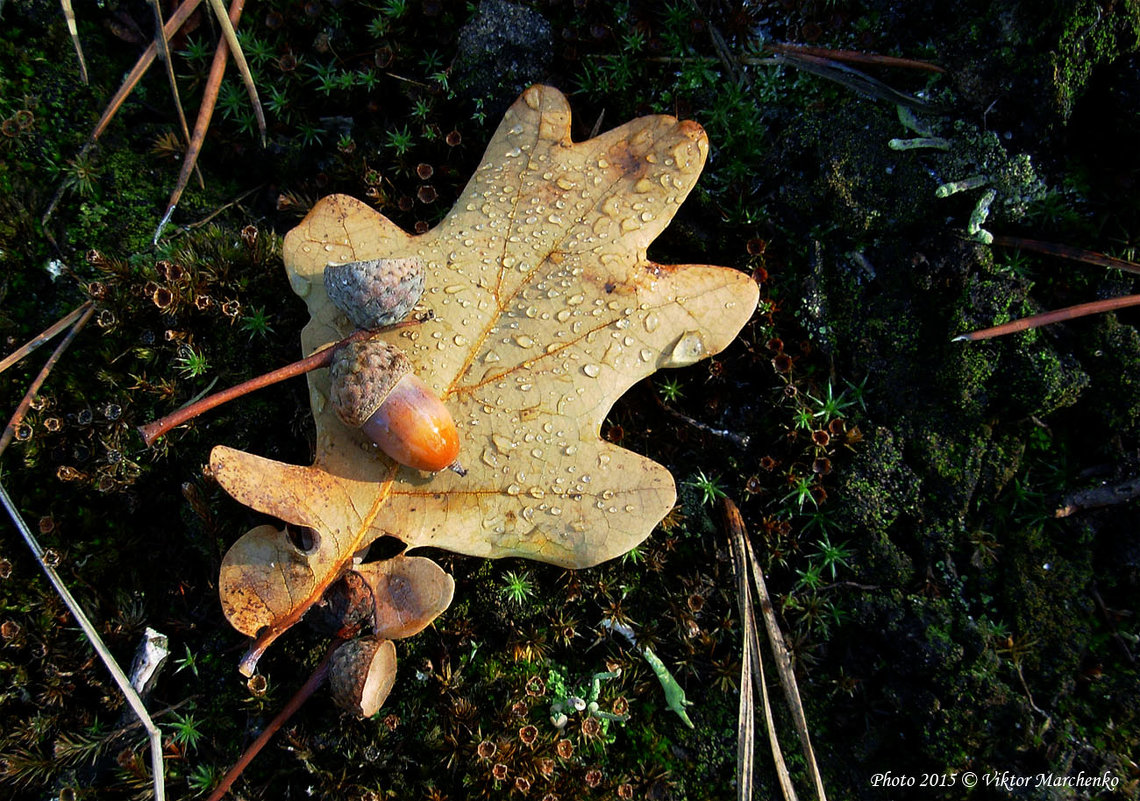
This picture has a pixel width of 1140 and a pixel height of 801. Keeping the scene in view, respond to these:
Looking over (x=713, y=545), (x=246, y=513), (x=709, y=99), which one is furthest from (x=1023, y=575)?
(x=246, y=513)

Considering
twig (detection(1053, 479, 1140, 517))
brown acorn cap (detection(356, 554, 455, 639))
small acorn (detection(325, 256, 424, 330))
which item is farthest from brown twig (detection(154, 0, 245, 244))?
twig (detection(1053, 479, 1140, 517))

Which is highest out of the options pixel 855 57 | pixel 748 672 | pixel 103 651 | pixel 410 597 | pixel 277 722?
pixel 855 57

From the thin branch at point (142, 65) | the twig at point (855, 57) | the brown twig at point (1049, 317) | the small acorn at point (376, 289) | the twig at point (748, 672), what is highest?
the thin branch at point (142, 65)

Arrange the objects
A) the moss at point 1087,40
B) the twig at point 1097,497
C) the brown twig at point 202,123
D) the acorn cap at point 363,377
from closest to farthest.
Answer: the acorn cap at point 363,377 < the moss at point 1087,40 < the twig at point 1097,497 < the brown twig at point 202,123

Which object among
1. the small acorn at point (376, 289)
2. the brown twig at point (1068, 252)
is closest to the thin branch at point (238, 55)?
the small acorn at point (376, 289)

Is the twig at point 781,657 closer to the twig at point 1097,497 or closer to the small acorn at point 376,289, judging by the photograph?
the twig at point 1097,497

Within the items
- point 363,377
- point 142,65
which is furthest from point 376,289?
point 142,65

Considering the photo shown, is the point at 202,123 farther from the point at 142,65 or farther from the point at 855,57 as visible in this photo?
the point at 855,57
